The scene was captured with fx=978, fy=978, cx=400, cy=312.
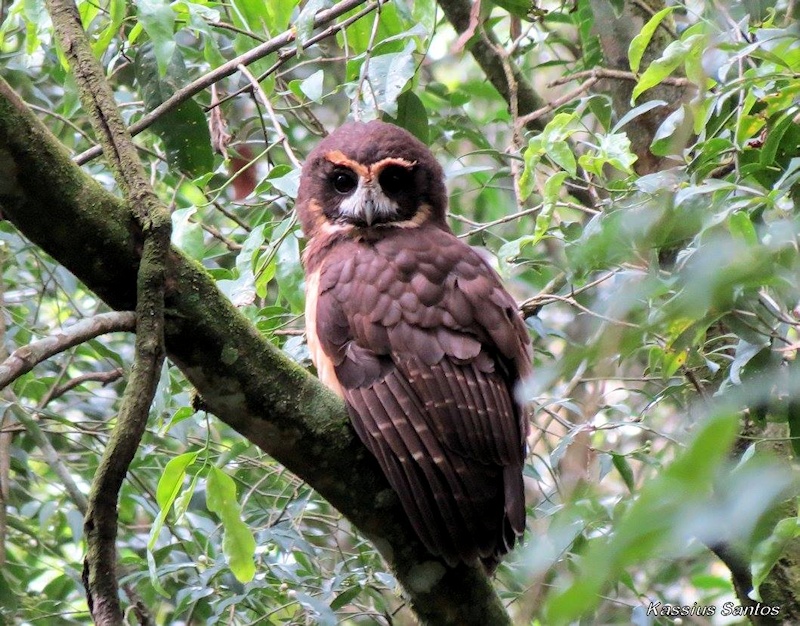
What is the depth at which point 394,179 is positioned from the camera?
3.90 m

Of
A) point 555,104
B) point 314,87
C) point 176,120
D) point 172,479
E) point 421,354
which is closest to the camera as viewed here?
point 172,479

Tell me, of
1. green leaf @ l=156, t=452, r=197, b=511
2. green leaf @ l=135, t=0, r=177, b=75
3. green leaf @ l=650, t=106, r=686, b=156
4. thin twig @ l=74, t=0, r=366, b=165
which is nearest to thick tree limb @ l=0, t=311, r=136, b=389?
green leaf @ l=156, t=452, r=197, b=511

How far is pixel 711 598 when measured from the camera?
385 centimetres

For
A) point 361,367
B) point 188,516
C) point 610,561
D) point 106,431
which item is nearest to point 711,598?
point 361,367

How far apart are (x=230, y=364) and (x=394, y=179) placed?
68.0 inches

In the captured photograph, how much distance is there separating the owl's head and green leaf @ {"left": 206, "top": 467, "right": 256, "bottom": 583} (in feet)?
4.24

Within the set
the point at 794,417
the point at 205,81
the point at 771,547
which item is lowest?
the point at 771,547

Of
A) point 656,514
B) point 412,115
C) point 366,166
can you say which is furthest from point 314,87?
point 656,514

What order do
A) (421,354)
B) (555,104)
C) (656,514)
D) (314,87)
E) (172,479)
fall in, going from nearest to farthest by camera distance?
(656,514), (172,479), (421,354), (314,87), (555,104)

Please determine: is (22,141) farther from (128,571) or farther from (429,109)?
(429,109)

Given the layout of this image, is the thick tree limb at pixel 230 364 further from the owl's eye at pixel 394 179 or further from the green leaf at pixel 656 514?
the green leaf at pixel 656 514

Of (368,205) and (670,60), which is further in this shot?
(368,205)

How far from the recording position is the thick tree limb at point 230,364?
6.56 ft

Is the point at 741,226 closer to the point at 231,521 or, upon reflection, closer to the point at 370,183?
the point at 231,521
